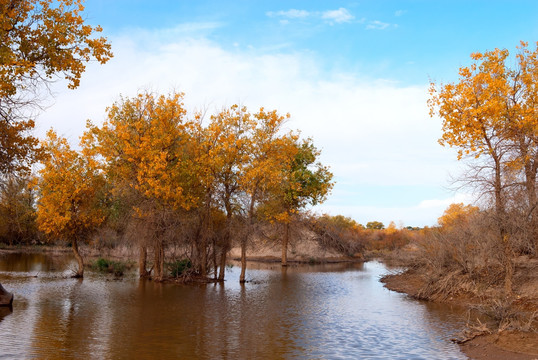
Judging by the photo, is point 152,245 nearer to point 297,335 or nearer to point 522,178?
point 297,335

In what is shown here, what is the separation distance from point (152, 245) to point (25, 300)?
913 centimetres

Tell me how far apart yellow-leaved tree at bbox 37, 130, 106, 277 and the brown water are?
3610 millimetres

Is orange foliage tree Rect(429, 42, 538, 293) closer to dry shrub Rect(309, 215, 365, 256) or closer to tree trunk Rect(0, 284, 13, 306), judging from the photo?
tree trunk Rect(0, 284, 13, 306)

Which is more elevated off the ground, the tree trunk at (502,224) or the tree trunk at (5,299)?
the tree trunk at (502,224)

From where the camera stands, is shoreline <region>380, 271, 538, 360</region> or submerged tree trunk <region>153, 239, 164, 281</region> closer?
shoreline <region>380, 271, 538, 360</region>

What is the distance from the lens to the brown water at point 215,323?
11008mm

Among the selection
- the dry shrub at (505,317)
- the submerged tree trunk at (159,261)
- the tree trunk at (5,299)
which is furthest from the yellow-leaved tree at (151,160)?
the dry shrub at (505,317)

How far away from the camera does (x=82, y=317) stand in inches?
575

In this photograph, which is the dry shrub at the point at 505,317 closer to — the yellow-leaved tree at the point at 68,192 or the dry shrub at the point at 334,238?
the yellow-leaved tree at the point at 68,192

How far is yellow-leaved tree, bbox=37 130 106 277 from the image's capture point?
25.8 meters

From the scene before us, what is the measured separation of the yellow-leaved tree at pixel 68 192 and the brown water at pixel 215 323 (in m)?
3.61

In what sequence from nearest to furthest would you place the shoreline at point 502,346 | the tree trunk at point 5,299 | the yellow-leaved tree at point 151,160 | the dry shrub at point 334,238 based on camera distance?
1. the shoreline at point 502,346
2. the tree trunk at point 5,299
3. the yellow-leaved tree at point 151,160
4. the dry shrub at point 334,238

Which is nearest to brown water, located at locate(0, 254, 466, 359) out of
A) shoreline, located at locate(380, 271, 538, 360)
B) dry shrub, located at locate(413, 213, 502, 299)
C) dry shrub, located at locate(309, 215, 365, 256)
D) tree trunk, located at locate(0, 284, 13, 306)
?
tree trunk, located at locate(0, 284, 13, 306)

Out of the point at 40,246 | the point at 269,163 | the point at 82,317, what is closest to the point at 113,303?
the point at 82,317
